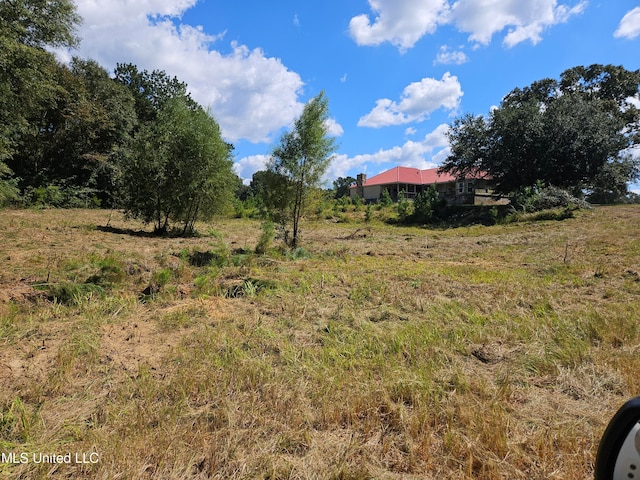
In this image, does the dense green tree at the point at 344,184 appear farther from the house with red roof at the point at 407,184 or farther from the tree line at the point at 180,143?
the tree line at the point at 180,143

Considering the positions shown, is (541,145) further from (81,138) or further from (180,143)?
(81,138)

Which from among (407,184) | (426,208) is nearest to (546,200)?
(426,208)

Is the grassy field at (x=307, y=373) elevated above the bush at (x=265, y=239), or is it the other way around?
the bush at (x=265, y=239)

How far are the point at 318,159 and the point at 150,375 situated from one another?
896 centimetres

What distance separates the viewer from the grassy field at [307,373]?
199 cm

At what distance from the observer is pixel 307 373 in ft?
9.72

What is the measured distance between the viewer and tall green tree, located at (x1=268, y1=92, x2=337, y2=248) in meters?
10.6

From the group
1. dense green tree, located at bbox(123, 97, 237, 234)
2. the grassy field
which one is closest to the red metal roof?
dense green tree, located at bbox(123, 97, 237, 234)

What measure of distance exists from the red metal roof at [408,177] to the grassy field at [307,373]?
3747 cm

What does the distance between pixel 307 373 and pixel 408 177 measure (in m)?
43.1

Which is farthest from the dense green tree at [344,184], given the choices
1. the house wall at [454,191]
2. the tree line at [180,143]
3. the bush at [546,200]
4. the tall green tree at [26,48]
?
the tall green tree at [26,48]

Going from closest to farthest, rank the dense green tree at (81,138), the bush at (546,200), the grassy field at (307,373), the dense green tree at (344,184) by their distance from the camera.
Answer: the grassy field at (307,373) → the bush at (546,200) → the dense green tree at (81,138) → the dense green tree at (344,184)

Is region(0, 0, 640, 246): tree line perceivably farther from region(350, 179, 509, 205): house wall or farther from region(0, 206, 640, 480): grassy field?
region(0, 206, 640, 480): grassy field

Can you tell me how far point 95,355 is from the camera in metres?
3.12
